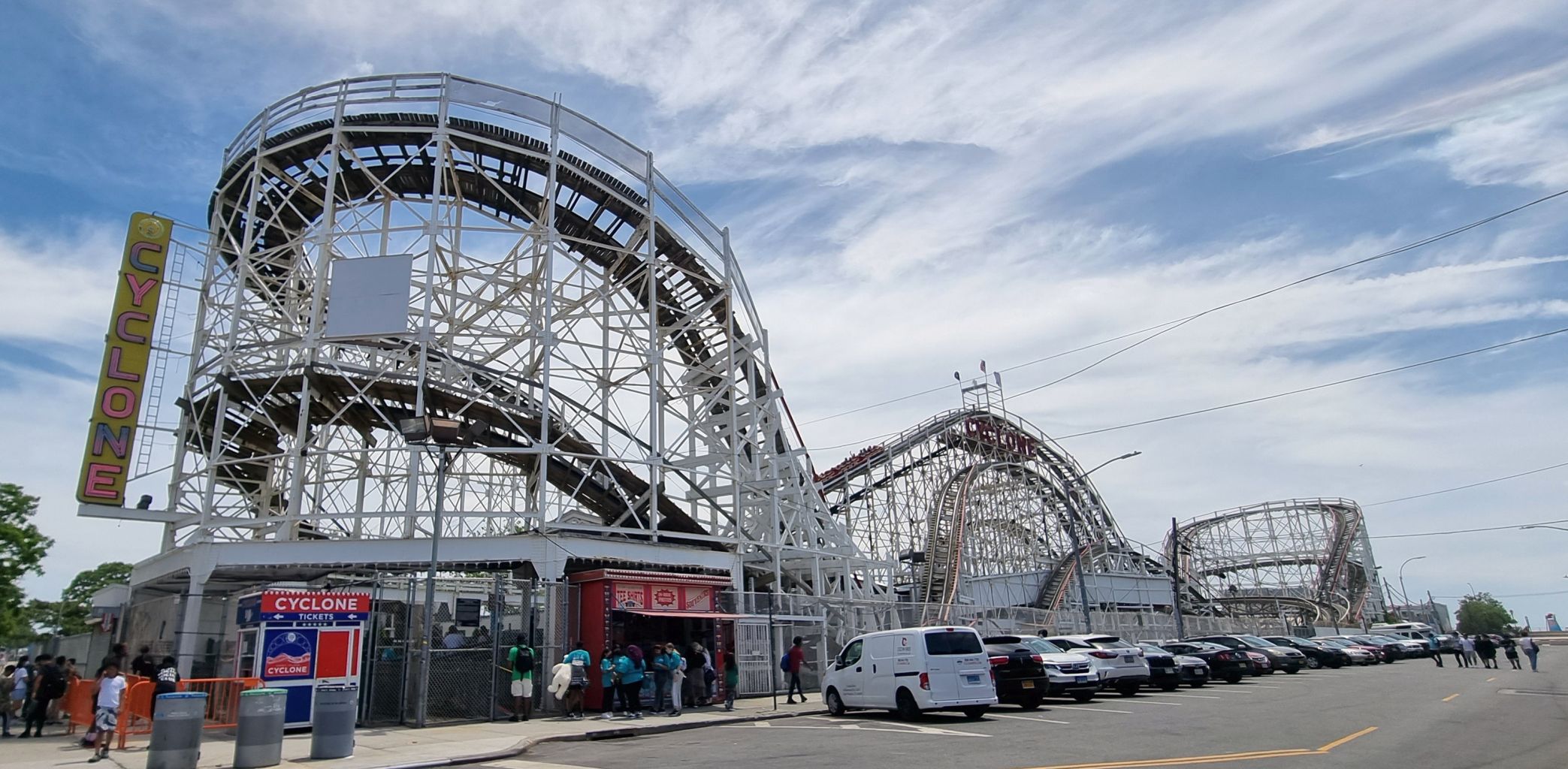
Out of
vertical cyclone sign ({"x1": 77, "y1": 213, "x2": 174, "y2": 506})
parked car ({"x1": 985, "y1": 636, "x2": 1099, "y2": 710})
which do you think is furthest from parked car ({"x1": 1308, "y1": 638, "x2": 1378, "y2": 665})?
vertical cyclone sign ({"x1": 77, "y1": 213, "x2": 174, "y2": 506})

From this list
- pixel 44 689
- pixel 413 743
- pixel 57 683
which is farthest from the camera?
pixel 57 683

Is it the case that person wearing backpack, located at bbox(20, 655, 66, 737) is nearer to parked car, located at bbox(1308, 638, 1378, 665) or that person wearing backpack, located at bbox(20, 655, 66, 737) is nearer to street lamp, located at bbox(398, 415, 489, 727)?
street lamp, located at bbox(398, 415, 489, 727)

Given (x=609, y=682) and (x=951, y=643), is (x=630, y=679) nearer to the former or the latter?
(x=609, y=682)

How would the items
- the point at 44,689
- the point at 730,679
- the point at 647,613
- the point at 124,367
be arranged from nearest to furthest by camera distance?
the point at 44,689, the point at 647,613, the point at 730,679, the point at 124,367

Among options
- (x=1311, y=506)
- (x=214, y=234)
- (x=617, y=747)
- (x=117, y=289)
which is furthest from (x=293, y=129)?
(x=1311, y=506)

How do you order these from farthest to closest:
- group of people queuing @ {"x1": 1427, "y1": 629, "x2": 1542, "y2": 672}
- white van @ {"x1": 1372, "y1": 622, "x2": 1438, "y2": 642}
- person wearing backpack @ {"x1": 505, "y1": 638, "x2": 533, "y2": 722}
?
white van @ {"x1": 1372, "y1": 622, "x2": 1438, "y2": 642} < group of people queuing @ {"x1": 1427, "y1": 629, "x2": 1542, "y2": 672} < person wearing backpack @ {"x1": 505, "y1": 638, "x2": 533, "y2": 722}

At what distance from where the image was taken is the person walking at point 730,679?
2012 cm

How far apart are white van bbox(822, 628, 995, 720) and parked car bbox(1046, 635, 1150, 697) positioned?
5419 mm

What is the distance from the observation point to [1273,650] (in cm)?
3256

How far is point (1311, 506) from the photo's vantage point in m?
74.8

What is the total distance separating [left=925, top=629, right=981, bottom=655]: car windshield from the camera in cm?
1652

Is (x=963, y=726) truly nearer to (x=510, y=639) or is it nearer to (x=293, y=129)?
(x=510, y=639)

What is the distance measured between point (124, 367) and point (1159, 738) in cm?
2491

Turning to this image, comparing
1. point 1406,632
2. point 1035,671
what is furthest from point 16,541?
point 1406,632
